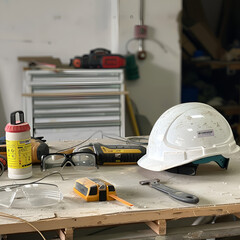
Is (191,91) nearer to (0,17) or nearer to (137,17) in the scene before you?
(137,17)

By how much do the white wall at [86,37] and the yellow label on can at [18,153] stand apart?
222cm

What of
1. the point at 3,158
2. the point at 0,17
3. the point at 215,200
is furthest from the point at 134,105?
the point at 215,200

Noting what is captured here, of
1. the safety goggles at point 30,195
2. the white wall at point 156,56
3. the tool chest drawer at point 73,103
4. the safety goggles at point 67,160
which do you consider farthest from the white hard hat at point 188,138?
the white wall at point 156,56

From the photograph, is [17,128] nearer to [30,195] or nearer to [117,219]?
[30,195]

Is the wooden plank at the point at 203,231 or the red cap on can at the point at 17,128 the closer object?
the wooden plank at the point at 203,231

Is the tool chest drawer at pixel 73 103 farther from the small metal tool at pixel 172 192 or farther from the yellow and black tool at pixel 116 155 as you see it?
the small metal tool at pixel 172 192

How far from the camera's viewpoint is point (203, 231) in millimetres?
1184

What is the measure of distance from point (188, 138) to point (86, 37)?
2493 millimetres

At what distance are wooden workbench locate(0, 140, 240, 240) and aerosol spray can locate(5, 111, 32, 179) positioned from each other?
0.03 meters

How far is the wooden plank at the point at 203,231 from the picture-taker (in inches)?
45.6

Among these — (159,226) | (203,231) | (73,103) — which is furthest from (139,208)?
(73,103)

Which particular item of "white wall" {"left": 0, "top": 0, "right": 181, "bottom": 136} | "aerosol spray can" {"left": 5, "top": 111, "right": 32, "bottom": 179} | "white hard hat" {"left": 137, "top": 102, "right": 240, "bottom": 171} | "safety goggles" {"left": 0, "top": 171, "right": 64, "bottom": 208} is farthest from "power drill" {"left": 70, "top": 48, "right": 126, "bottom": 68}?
"safety goggles" {"left": 0, "top": 171, "right": 64, "bottom": 208}

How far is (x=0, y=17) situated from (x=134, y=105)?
1.40 meters

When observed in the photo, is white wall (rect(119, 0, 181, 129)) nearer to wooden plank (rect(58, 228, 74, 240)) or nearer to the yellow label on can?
the yellow label on can
